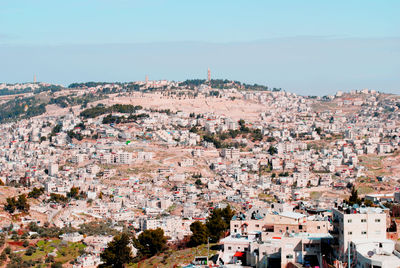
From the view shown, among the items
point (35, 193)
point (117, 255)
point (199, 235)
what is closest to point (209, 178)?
point (35, 193)

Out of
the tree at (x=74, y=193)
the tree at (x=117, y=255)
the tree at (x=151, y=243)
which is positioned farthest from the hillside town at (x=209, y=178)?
the tree at (x=117, y=255)

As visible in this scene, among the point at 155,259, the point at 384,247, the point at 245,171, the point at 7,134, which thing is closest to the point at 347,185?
the point at 245,171

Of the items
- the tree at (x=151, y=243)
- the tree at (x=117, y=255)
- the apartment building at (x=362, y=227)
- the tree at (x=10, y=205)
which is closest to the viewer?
the apartment building at (x=362, y=227)

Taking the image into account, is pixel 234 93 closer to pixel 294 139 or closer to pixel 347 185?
pixel 294 139

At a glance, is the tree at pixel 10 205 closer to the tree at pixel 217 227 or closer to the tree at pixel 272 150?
the tree at pixel 217 227

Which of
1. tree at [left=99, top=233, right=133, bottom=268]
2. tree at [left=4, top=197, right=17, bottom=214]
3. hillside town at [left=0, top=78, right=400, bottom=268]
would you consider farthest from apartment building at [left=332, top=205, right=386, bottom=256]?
tree at [left=4, top=197, right=17, bottom=214]
